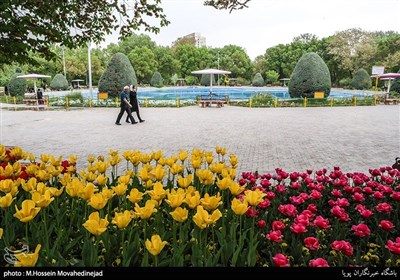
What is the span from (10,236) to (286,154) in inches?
284

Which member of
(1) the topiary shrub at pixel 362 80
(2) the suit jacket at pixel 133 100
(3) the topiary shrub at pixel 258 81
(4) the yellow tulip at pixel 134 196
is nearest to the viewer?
(4) the yellow tulip at pixel 134 196

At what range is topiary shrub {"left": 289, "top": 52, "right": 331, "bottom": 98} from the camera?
25.2m

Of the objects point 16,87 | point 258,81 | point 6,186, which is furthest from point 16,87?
point 258,81

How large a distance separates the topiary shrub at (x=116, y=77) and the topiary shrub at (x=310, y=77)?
488 inches

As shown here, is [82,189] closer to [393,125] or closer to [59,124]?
[59,124]

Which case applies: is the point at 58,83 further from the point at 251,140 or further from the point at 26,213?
the point at 26,213

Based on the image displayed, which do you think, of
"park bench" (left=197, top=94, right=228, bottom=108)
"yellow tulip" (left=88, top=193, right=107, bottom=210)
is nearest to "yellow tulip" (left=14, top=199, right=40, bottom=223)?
"yellow tulip" (left=88, top=193, right=107, bottom=210)

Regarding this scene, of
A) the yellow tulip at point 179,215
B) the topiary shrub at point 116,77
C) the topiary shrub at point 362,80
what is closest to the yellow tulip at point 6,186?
the yellow tulip at point 179,215

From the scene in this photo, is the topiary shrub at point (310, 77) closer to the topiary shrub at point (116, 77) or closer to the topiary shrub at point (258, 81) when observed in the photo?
the topiary shrub at point (116, 77)

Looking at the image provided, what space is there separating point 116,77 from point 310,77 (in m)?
14.2

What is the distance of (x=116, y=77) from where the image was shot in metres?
25.6

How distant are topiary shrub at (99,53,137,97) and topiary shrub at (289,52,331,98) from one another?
1240cm

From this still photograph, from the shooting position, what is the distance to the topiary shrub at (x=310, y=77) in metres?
25.2

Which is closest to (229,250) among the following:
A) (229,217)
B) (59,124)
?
(229,217)
